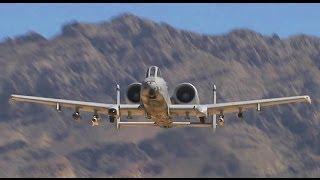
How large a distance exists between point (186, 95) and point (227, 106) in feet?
9.54

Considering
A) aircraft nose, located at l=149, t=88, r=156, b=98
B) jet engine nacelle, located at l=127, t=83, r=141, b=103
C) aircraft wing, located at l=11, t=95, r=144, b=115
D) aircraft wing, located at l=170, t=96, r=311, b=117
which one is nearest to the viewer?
aircraft nose, located at l=149, t=88, r=156, b=98

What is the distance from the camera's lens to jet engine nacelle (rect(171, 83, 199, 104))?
206 ft

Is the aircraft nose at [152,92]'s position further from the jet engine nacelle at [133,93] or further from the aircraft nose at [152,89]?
the jet engine nacelle at [133,93]

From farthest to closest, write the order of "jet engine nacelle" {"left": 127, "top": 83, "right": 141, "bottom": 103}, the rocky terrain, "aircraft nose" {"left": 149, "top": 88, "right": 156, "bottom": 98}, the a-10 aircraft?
the rocky terrain → "jet engine nacelle" {"left": 127, "top": 83, "right": 141, "bottom": 103} → the a-10 aircraft → "aircraft nose" {"left": 149, "top": 88, "right": 156, "bottom": 98}

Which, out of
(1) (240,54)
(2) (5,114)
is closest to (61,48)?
(1) (240,54)

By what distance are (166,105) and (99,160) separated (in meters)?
60.0

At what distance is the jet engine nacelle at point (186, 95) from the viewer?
206ft

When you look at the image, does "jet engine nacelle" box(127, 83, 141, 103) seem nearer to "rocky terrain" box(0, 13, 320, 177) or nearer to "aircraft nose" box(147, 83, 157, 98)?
"aircraft nose" box(147, 83, 157, 98)

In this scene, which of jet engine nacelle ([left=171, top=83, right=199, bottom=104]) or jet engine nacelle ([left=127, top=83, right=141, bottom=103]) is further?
jet engine nacelle ([left=127, top=83, right=141, bottom=103])

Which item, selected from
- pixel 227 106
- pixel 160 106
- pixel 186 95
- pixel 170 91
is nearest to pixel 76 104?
pixel 186 95

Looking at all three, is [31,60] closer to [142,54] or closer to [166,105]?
[142,54]

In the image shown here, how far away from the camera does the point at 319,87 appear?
5827 inches

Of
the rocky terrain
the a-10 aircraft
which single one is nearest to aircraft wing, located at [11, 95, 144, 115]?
the a-10 aircraft

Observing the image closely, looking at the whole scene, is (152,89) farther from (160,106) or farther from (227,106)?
(227,106)
